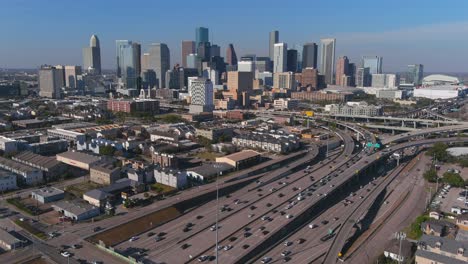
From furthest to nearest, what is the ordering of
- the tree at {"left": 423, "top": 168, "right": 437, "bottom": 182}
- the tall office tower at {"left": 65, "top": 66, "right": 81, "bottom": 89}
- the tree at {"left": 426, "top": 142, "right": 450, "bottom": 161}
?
the tall office tower at {"left": 65, "top": 66, "right": 81, "bottom": 89} → the tree at {"left": 426, "top": 142, "right": 450, "bottom": 161} → the tree at {"left": 423, "top": 168, "right": 437, "bottom": 182}

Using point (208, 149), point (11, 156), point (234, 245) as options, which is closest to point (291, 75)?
point (208, 149)

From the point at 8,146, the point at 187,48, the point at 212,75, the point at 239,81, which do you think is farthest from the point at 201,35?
the point at 8,146

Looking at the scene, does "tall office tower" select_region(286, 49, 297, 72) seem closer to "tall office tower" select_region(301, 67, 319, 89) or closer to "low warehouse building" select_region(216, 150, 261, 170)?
"tall office tower" select_region(301, 67, 319, 89)

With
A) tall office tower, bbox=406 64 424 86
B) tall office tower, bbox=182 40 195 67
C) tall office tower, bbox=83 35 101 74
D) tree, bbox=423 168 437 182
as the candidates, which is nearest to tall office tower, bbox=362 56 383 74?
tall office tower, bbox=406 64 424 86

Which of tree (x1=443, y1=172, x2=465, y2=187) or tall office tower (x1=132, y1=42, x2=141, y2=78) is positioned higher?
tall office tower (x1=132, y1=42, x2=141, y2=78)

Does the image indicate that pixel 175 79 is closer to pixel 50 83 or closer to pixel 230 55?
pixel 50 83

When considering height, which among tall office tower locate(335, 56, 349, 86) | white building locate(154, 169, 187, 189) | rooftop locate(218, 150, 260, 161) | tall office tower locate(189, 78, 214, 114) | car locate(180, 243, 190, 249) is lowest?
car locate(180, 243, 190, 249)

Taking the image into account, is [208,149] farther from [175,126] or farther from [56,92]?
[56,92]
